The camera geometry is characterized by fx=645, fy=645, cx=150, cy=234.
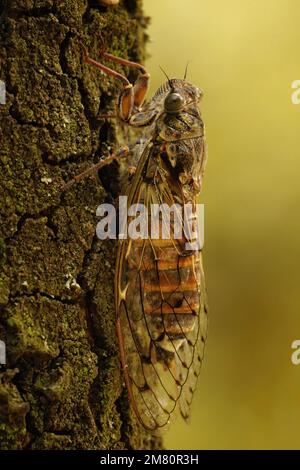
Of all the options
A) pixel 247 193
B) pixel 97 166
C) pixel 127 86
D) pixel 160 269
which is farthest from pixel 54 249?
Result: pixel 247 193

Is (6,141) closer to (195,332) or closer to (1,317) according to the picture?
(1,317)

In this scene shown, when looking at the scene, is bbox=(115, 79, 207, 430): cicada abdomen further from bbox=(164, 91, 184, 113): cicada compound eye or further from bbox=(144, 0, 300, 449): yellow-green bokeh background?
bbox=(144, 0, 300, 449): yellow-green bokeh background

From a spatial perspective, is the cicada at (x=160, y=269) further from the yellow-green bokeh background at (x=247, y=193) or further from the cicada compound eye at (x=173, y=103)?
the yellow-green bokeh background at (x=247, y=193)

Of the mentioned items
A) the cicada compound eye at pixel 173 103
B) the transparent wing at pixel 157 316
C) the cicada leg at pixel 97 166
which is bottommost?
the transparent wing at pixel 157 316

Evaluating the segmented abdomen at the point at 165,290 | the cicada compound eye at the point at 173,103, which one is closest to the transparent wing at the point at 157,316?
the segmented abdomen at the point at 165,290

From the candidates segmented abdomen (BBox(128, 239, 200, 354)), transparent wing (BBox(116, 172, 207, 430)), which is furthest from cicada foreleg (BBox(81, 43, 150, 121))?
segmented abdomen (BBox(128, 239, 200, 354))
